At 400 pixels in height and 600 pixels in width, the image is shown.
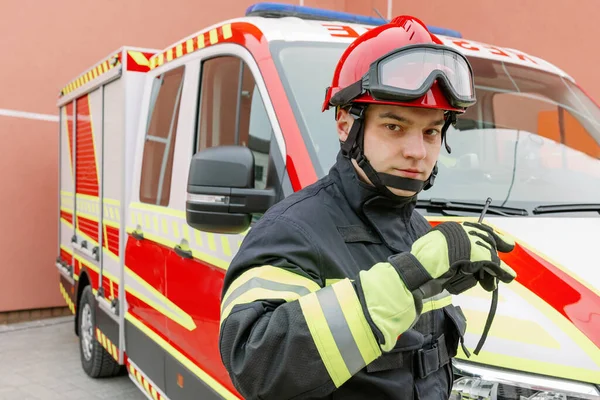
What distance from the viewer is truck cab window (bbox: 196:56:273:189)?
2465mm

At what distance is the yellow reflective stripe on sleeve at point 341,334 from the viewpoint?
1.19m

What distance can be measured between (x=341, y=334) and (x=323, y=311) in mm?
56

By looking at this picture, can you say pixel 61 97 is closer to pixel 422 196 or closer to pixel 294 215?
pixel 422 196

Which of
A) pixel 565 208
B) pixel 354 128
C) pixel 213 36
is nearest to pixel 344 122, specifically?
pixel 354 128

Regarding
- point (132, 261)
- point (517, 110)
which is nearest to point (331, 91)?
point (517, 110)

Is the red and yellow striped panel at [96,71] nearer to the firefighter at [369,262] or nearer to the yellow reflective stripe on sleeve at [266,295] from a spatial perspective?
the firefighter at [369,262]

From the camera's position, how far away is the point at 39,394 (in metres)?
4.86

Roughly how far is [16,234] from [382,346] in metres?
6.77

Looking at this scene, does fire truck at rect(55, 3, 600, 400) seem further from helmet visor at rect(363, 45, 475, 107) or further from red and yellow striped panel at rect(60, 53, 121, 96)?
helmet visor at rect(363, 45, 475, 107)

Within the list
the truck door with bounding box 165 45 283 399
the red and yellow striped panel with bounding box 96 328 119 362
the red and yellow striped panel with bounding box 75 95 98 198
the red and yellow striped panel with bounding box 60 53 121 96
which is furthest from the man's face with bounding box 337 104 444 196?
the red and yellow striped panel with bounding box 75 95 98 198

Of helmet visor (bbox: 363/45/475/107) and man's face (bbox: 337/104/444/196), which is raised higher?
helmet visor (bbox: 363/45/475/107)

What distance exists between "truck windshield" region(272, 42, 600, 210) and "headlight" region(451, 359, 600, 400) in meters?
0.79

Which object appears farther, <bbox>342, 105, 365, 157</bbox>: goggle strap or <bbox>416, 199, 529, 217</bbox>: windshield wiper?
<bbox>416, 199, 529, 217</bbox>: windshield wiper

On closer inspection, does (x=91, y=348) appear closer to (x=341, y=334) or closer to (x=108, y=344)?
(x=108, y=344)
